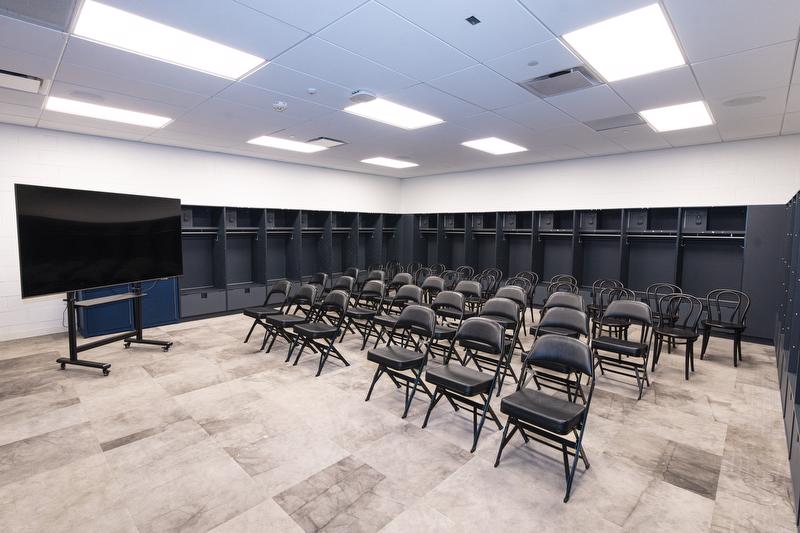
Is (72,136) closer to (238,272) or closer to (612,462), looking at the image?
(238,272)

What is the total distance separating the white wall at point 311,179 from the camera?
5402mm

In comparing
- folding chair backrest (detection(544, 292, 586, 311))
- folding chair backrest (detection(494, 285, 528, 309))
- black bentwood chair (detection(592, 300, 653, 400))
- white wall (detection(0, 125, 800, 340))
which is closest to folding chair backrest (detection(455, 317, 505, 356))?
black bentwood chair (detection(592, 300, 653, 400))

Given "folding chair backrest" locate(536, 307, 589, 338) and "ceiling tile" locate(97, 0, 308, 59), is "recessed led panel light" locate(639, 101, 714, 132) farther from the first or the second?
"ceiling tile" locate(97, 0, 308, 59)

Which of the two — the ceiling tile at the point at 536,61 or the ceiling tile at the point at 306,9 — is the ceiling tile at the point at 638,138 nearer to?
the ceiling tile at the point at 536,61

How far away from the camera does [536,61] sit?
3191 millimetres

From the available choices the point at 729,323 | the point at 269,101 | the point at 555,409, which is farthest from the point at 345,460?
the point at 729,323

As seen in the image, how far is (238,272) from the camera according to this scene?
25.2ft

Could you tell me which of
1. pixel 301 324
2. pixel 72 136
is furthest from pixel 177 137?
pixel 301 324

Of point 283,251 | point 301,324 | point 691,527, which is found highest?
point 283,251

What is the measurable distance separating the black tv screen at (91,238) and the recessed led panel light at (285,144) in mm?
1567

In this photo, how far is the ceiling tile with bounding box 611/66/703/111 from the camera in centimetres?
345

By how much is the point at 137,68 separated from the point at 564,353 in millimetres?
4164

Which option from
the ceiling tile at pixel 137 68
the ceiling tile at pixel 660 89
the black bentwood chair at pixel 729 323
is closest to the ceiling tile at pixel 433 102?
the ceiling tile at pixel 660 89

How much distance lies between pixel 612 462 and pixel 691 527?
23.2 inches
